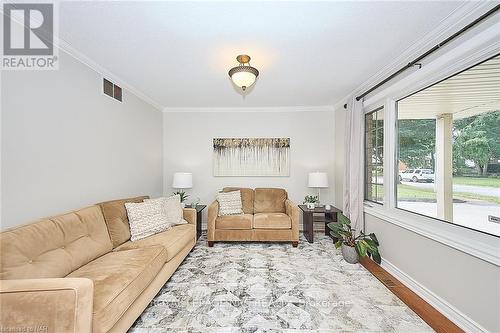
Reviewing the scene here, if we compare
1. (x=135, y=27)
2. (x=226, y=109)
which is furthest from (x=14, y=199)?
(x=226, y=109)

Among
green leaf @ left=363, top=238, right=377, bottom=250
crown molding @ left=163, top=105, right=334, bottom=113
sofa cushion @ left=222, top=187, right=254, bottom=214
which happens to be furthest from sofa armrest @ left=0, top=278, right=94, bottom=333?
crown molding @ left=163, top=105, right=334, bottom=113

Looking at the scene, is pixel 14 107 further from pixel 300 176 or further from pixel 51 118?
pixel 300 176

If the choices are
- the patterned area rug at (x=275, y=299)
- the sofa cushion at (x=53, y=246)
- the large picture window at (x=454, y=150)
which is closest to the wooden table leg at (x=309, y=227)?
the patterned area rug at (x=275, y=299)

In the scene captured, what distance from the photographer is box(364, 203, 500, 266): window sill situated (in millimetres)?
1605

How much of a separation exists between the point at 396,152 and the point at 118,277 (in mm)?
3299

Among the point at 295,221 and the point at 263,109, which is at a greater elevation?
the point at 263,109

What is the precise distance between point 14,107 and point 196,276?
2.37 m

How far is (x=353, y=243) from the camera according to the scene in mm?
3107

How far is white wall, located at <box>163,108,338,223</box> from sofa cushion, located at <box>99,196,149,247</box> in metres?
2.11

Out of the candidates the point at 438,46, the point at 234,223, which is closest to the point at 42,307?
the point at 234,223

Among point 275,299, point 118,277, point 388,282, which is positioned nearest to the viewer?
point 118,277

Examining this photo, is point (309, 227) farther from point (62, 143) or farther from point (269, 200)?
point (62, 143)

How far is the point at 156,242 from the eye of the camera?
2.51 m

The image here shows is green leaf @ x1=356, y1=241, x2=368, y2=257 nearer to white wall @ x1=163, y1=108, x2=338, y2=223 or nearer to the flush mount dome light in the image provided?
white wall @ x1=163, y1=108, x2=338, y2=223
